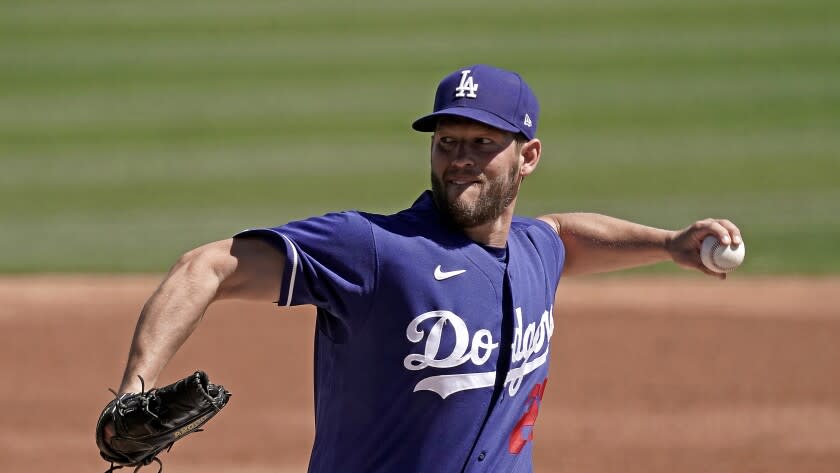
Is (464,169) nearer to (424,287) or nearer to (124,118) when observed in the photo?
(424,287)

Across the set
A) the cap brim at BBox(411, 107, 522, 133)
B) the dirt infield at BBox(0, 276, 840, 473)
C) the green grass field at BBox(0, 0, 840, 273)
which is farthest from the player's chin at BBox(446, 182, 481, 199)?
the green grass field at BBox(0, 0, 840, 273)

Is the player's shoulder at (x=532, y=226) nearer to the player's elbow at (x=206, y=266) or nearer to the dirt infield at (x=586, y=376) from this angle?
the player's elbow at (x=206, y=266)

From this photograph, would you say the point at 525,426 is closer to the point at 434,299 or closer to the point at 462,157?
the point at 434,299

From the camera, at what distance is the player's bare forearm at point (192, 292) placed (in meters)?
2.49

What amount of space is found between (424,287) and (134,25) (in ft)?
44.9

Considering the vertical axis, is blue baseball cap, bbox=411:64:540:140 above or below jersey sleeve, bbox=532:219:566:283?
above

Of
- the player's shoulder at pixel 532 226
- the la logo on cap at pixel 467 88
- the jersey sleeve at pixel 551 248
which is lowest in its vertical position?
the jersey sleeve at pixel 551 248

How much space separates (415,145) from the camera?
1291cm

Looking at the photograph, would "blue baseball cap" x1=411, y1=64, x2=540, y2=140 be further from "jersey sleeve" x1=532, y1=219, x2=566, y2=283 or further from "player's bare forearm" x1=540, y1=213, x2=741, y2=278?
"player's bare forearm" x1=540, y1=213, x2=741, y2=278

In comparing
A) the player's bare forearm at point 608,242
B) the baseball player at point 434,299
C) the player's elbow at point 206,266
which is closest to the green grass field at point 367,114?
the player's bare forearm at point 608,242

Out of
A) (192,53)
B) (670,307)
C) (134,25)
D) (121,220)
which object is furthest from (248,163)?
(670,307)

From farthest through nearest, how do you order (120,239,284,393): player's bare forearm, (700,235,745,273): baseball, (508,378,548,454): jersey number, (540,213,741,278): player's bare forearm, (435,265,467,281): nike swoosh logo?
1. (540,213,741,278): player's bare forearm
2. (700,235,745,273): baseball
3. (508,378,548,454): jersey number
4. (435,265,467,281): nike swoosh logo
5. (120,239,284,393): player's bare forearm

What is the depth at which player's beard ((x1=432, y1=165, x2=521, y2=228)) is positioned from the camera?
10.1 ft

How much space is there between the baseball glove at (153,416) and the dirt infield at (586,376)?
382cm
